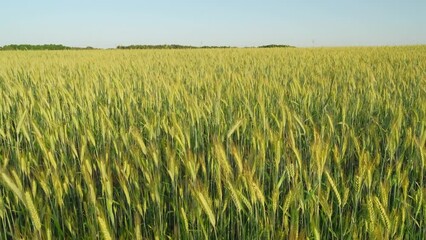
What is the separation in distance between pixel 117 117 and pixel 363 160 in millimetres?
1236

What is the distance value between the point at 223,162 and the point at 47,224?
0.33 meters

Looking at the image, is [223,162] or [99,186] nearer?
[223,162]

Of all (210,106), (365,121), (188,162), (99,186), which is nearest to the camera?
(188,162)

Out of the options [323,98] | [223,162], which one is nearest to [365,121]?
[323,98]

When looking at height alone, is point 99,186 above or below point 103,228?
below

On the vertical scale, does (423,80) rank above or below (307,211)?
above

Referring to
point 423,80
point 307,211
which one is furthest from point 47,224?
point 423,80

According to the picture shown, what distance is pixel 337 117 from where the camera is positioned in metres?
1.59

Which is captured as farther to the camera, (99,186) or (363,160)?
(99,186)

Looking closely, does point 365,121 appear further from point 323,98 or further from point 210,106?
point 210,106

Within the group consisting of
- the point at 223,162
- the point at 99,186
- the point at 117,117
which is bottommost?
the point at 99,186

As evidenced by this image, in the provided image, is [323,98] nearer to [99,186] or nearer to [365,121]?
[365,121]

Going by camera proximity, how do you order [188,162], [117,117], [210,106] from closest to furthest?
[188,162] < [210,106] < [117,117]

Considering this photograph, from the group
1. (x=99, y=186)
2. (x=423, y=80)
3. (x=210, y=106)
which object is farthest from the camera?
(x=423, y=80)
